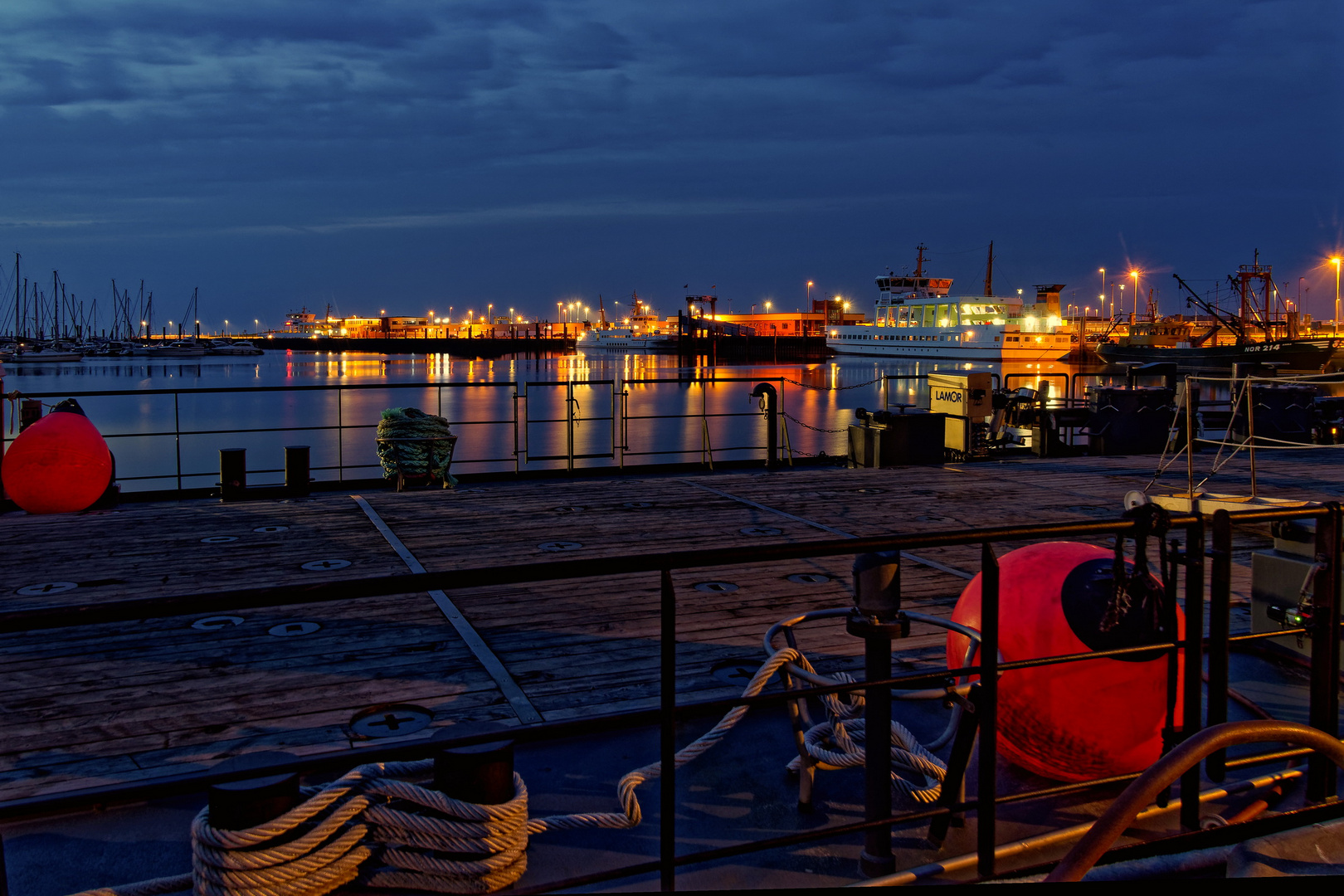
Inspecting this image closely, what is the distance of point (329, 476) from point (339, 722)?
2503 cm

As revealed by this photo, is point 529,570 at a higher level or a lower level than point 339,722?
→ higher

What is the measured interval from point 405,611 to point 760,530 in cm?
336

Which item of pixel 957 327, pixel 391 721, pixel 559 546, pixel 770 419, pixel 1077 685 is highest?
pixel 957 327

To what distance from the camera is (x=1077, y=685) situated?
3105mm

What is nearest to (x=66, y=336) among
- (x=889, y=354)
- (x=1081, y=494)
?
(x=889, y=354)

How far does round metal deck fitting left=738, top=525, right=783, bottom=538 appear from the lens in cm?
791

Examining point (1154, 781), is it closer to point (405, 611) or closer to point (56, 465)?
point (405, 611)

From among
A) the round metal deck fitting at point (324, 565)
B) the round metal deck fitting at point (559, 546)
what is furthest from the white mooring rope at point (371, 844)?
the round metal deck fitting at point (559, 546)

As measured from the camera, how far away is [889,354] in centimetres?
9075

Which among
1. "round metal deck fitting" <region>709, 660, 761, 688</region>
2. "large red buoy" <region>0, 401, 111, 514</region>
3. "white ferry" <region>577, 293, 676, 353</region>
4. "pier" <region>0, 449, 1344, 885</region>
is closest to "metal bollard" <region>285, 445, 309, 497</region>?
"pier" <region>0, 449, 1344, 885</region>

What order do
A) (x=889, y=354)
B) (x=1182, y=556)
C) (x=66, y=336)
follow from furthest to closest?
(x=66, y=336) < (x=889, y=354) < (x=1182, y=556)

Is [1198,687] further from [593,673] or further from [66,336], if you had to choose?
Answer: [66,336]

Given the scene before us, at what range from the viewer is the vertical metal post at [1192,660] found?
2.72 metres

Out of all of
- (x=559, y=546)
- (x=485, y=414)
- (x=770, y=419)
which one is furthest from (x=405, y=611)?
(x=485, y=414)
